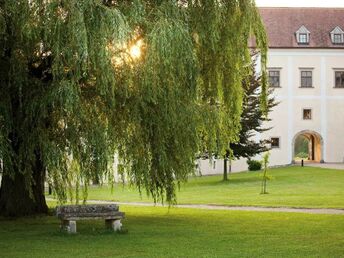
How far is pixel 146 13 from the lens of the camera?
15164mm

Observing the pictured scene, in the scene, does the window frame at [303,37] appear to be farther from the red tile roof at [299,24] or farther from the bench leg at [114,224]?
the bench leg at [114,224]

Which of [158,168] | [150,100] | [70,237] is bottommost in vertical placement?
[70,237]

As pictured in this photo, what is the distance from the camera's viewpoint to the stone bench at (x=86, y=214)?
15.1 m

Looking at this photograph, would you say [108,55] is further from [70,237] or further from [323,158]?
[323,158]

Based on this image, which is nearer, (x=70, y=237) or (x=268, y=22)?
(x=70, y=237)

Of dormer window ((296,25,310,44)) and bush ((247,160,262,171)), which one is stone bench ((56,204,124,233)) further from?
dormer window ((296,25,310,44))

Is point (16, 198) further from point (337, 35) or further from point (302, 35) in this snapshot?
point (337, 35)

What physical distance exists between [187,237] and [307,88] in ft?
130

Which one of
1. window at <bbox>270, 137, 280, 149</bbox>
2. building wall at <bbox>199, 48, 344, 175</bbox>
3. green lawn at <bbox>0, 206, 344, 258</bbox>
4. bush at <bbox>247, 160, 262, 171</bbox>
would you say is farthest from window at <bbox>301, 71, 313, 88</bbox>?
green lawn at <bbox>0, 206, 344, 258</bbox>

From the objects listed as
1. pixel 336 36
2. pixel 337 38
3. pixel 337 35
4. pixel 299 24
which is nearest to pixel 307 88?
pixel 337 38

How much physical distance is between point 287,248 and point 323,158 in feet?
133

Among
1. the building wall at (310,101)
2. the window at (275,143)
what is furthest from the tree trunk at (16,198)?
the building wall at (310,101)

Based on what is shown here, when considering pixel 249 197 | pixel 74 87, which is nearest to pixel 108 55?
pixel 74 87

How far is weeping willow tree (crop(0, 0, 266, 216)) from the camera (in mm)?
13695
